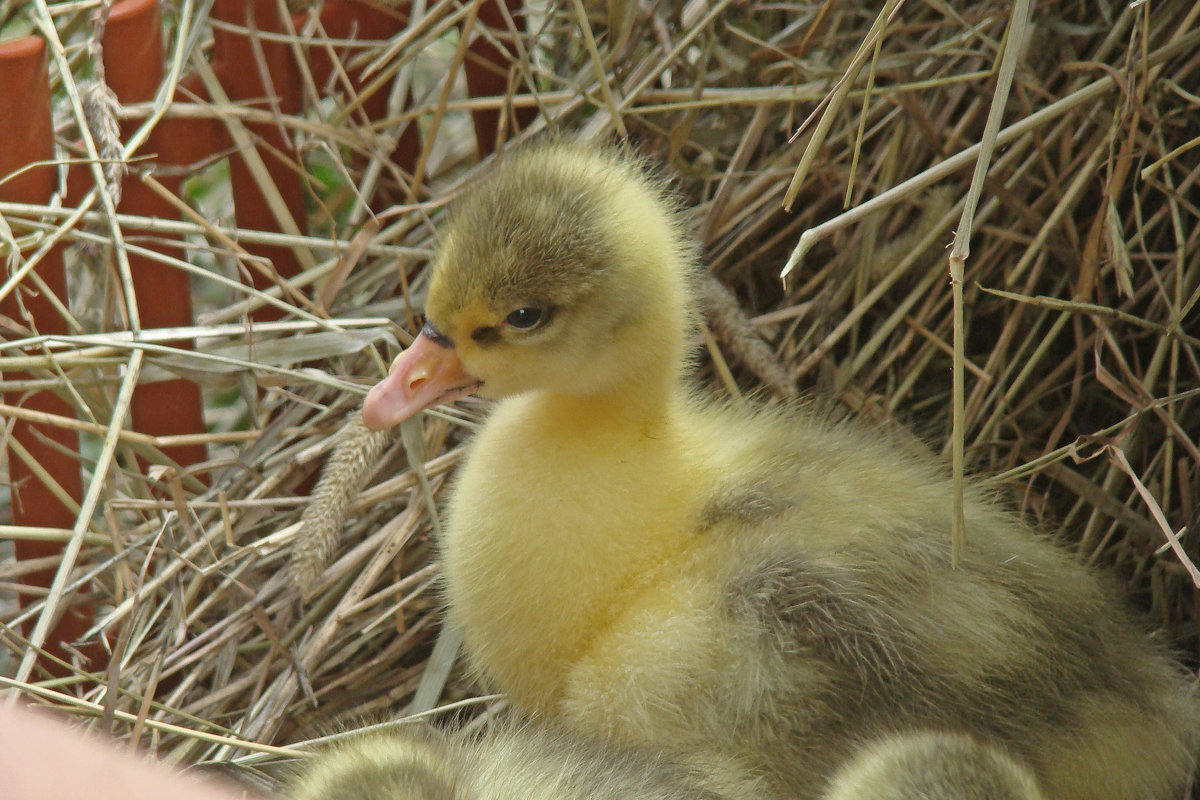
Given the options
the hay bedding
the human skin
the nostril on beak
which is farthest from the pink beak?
the human skin

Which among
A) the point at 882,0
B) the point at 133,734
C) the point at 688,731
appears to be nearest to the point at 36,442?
the point at 133,734

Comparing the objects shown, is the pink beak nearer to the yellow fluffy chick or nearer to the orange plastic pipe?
the yellow fluffy chick

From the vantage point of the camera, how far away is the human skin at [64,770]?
22.3 inches

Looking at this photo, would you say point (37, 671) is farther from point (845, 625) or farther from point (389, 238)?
point (845, 625)

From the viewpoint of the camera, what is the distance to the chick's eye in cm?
157

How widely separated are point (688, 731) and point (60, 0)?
1.79 metres

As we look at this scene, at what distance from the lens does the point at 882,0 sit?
2312mm

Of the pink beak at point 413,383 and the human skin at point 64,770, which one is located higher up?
the human skin at point 64,770

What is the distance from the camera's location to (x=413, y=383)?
1612 mm

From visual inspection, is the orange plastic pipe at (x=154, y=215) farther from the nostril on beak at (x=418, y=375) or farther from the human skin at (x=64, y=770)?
the human skin at (x=64, y=770)

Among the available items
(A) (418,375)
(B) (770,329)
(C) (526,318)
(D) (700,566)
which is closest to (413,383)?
(A) (418,375)

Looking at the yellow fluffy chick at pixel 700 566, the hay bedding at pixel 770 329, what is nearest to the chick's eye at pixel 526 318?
the yellow fluffy chick at pixel 700 566

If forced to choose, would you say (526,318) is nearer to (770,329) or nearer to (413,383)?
(413,383)

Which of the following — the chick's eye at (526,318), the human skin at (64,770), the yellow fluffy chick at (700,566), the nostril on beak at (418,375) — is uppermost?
the human skin at (64,770)
